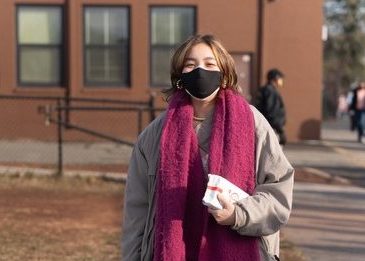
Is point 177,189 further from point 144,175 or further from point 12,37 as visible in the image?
point 12,37

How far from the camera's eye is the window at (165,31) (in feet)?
61.6

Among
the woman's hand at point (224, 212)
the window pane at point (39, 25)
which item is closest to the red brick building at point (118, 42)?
the window pane at point (39, 25)

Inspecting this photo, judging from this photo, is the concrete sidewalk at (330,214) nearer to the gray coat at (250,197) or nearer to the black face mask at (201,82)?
the gray coat at (250,197)

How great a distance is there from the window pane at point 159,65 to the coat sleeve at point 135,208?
50.9 ft

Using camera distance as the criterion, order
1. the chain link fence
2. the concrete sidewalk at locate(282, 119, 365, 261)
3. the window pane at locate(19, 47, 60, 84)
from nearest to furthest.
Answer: the concrete sidewalk at locate(282, 119, 365, 261), the chain link fence, the window pane at locate(19, 47, 60, 84)

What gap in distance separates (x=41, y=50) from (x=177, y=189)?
52.6 feet

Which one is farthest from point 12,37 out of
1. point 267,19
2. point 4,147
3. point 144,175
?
point 144,175

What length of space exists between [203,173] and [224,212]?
214 mm

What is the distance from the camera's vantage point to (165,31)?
1881 centimetres

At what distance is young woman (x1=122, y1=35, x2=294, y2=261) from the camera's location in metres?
3.13

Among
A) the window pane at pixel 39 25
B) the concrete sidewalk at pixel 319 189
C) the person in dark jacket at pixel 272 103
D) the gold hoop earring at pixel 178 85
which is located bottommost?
the concrete sidewalk at pixel 319 189

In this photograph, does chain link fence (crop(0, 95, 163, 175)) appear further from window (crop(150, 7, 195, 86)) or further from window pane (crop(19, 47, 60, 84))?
window (crop(150, 7, 195, 86))

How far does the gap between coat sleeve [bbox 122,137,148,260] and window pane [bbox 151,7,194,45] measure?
1560cm

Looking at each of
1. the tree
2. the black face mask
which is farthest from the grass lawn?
the tree
